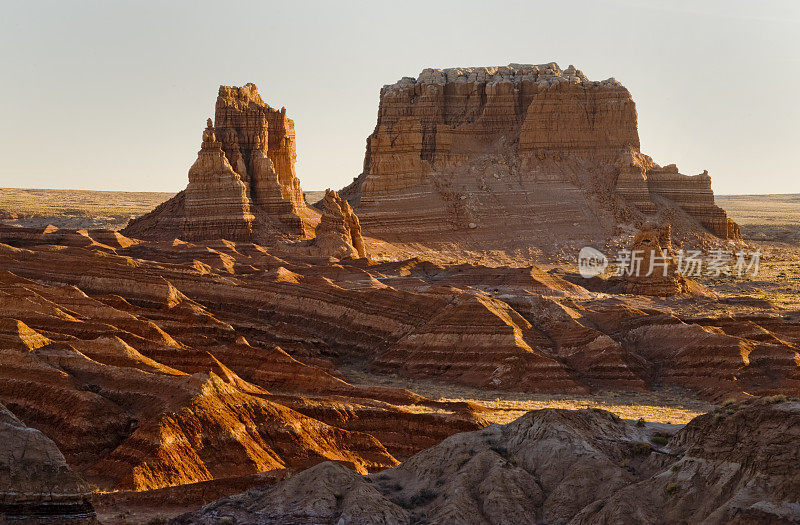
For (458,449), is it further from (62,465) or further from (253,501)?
(62,465)

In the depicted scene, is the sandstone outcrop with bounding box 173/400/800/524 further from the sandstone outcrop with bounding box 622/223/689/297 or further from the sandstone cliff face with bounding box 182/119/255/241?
the sandstone cliff face with bounding box 182/119/255/241

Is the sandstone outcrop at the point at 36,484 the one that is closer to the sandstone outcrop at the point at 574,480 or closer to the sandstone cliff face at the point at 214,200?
the sandstone outcrop at the point at 574,480

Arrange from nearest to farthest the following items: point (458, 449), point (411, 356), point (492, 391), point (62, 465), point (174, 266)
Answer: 1. point (62, 465)
2. point (458, 449)
3. point (492, 391)
4. point (411, 356)
5. point (174, 266)

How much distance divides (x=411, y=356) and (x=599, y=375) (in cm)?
928

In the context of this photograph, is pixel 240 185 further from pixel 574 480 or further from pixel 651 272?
pixel 574 480

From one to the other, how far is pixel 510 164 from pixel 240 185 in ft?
119

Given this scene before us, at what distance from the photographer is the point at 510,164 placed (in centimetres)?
11881

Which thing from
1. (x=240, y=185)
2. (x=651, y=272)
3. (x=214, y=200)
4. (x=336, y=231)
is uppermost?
(x=240, y=185)

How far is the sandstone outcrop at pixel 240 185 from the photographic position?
94.1 m

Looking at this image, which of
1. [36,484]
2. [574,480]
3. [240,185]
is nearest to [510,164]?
[240,185]

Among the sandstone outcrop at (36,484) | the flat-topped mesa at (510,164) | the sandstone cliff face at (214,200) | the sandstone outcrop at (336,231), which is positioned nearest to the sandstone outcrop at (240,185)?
the sandstone cliff face at (214,200)

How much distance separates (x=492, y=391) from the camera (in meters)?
47.9

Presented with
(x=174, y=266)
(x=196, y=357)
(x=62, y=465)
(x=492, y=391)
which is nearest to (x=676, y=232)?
(x=174, y=266)

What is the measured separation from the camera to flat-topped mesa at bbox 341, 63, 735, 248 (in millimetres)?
111750
